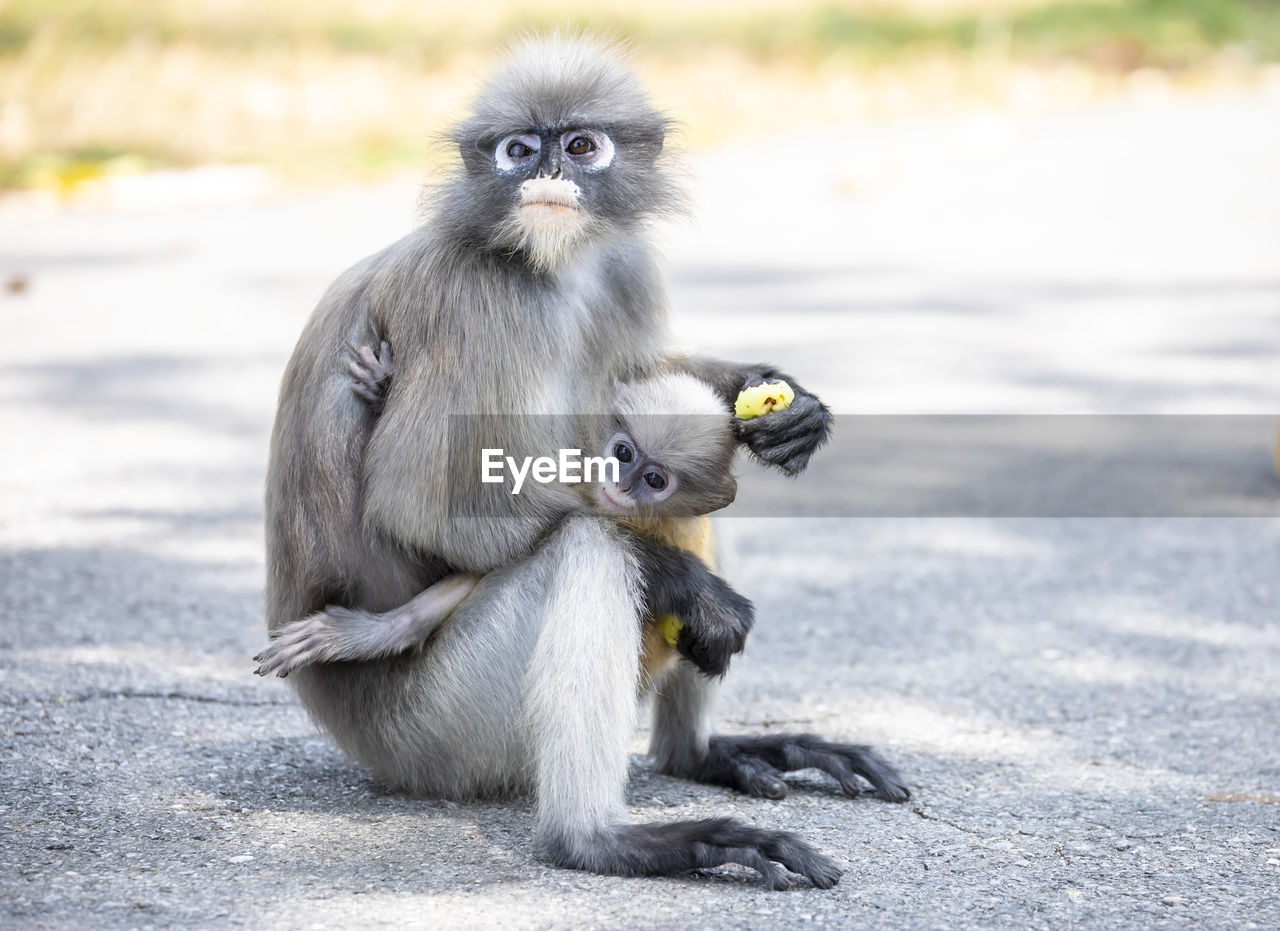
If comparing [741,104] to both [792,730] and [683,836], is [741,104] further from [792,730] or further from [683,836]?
[683,836]

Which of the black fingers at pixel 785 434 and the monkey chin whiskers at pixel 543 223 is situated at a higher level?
the monkey chin whiskers at pixel 543 223

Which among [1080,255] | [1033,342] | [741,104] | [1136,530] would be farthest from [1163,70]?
[1136,530]

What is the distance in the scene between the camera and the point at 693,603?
10.6 feet

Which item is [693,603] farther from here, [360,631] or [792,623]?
[792,623]

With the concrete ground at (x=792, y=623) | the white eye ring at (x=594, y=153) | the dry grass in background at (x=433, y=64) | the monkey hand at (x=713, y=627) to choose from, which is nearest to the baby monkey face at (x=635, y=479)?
the monkey hand at (x=713, y=627)

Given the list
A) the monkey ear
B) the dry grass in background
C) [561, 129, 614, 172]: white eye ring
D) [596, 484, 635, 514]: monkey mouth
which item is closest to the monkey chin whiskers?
[561, 129, 614, 172]: white eye ring

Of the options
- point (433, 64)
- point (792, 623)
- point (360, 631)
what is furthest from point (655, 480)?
point (433, 64)

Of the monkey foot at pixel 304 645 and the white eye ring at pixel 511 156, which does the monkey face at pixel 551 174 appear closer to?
the white eye ring at pixel 511 156

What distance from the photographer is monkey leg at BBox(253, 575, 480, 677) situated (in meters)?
3.13

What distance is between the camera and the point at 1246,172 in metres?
11.7

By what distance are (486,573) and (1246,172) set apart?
32.8ft

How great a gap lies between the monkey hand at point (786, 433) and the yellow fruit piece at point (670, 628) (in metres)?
0.42

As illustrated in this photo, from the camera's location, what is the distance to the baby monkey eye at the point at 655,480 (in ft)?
11.0

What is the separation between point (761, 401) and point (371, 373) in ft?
2.78
